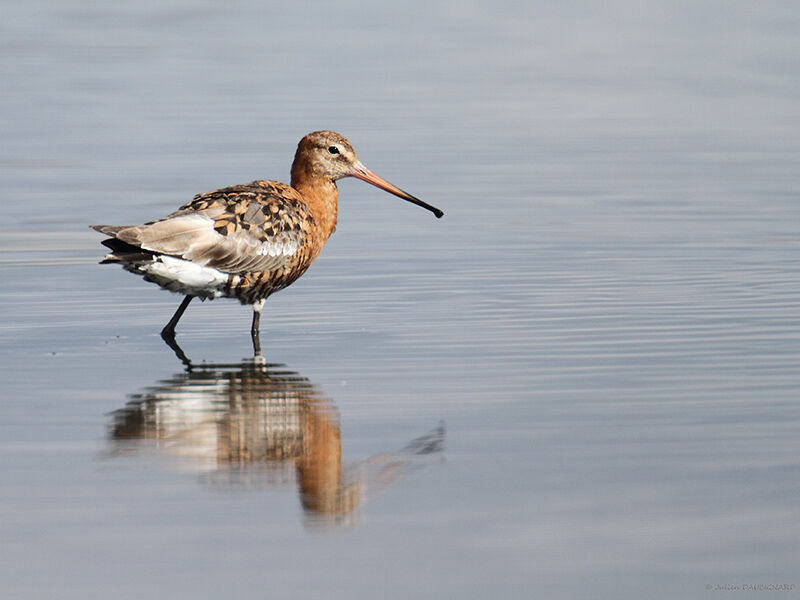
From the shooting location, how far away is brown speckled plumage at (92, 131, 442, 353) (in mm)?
10102

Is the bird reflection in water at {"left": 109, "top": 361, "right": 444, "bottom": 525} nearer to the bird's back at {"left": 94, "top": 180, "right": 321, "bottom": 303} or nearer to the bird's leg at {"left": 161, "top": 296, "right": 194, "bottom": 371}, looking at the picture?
the bird's leg at {"left": 161, "top": 296, "right": 194, "bottom": 371}

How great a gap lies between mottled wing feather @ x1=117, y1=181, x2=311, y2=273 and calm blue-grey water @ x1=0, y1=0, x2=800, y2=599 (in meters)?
0.52

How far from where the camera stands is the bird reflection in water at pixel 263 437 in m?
→ 6.91

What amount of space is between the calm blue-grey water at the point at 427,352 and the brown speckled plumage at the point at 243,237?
0.40m

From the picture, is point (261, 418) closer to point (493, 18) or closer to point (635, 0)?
point (493, 18)

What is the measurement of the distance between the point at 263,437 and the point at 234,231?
3067mm

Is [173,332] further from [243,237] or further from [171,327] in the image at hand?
[243,237]

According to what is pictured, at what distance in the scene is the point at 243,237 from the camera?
34.7 feet

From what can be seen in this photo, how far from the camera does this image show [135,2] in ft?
115

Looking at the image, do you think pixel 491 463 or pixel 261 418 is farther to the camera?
pixel 261 418

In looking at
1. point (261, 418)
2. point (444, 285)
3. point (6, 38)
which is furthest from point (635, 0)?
point (261, 418)

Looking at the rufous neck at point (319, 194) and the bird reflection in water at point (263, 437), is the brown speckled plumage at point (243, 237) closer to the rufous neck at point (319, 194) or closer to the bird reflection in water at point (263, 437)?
the rufous neck at point (319, 194)

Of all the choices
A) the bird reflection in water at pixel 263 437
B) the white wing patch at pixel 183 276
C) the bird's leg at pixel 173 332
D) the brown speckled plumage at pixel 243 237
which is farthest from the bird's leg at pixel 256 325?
the bird reflection in water at pixel 263 437

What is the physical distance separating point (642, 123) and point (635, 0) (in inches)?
599
